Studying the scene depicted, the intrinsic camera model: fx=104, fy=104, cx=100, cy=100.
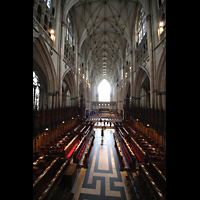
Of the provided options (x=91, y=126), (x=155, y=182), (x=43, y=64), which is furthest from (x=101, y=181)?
(x=43, y=64)

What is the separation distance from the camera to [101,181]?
4488mm

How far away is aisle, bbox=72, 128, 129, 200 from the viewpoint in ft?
12.4

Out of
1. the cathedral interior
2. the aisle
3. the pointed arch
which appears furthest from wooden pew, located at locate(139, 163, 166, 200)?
the pointed arch

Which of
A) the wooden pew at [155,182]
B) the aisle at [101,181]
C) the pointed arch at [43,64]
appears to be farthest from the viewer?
the pointed arch at [43,64]

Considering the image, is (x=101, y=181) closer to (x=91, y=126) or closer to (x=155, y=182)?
(x=155, y=182)

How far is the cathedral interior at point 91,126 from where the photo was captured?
12.8ft

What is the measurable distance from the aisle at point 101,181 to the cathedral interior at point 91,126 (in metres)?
0.04

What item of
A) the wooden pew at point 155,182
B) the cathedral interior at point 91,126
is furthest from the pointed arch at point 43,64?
the wooden pew at point 155,182

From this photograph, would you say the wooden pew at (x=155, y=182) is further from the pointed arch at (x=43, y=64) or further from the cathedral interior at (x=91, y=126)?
the pointed arch at (x=43, y=64)

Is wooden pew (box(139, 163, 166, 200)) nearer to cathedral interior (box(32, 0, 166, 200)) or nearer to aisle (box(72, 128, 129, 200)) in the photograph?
cathedral interior (box(32, 0, 166, 200))

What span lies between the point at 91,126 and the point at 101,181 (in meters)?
8.90

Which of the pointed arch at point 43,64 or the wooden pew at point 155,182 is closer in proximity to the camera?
the wooden pew at point 155,182
